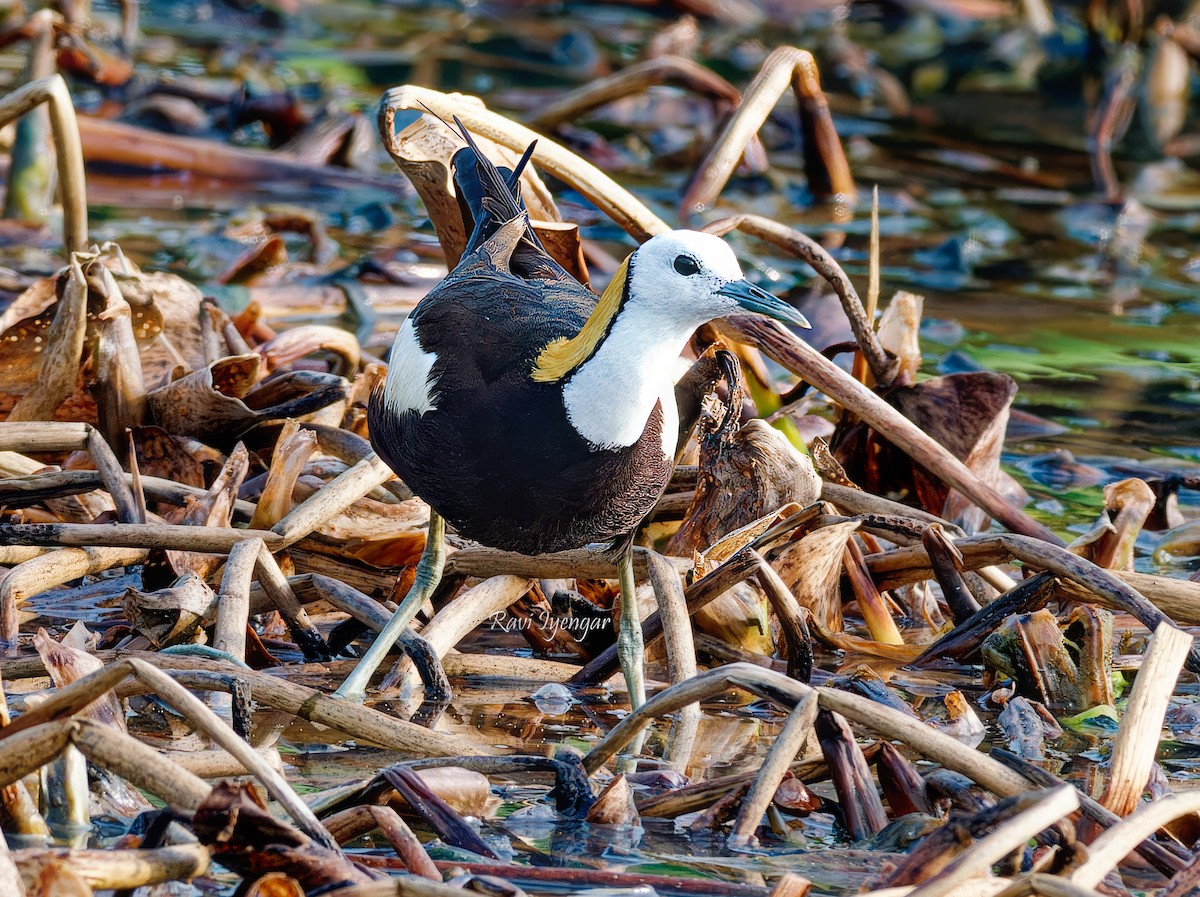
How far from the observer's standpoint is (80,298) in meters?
4.02

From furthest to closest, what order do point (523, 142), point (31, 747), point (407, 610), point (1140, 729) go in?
point (523, 142)
point (407, 610)
point (1140, 729)
point (31, 747)

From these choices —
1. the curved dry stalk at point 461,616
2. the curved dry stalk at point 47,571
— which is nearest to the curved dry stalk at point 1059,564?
the curved dry stalk at point 461,616

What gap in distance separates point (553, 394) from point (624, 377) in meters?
0.15

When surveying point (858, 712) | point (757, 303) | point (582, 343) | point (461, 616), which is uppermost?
point (757, 303)

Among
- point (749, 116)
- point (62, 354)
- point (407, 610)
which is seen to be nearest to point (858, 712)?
point (407, 610)

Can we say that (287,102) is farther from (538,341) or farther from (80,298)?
(538,341)

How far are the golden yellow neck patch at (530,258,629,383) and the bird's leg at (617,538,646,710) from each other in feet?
1.83

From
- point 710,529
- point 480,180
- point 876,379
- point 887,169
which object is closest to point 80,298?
point 480,180

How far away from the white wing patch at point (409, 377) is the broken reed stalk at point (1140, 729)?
1373 mm

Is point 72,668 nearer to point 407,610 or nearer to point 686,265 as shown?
point 407,610

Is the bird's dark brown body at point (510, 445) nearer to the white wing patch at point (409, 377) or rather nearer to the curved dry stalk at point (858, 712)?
the white wing patch at point (409, 377)

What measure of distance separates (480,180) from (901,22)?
30.9ft

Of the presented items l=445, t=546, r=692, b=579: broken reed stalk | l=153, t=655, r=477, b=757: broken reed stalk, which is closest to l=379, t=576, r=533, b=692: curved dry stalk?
l=445, t=546, r=692, b=579: broken reed stalk

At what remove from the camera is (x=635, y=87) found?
634 centimetres
